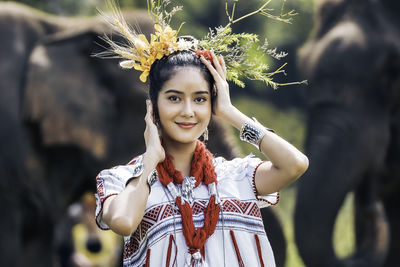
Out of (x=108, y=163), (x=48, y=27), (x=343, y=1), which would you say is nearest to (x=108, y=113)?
(x=108, y=163)

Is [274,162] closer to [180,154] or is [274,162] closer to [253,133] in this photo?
[253,133]

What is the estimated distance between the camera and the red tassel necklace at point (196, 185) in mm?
2775

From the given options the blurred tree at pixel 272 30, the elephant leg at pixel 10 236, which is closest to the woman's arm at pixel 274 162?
the elephant leg at pixel 10 236

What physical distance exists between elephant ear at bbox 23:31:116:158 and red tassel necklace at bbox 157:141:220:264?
12.9 feet

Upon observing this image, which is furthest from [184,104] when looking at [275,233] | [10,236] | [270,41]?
[270,41]

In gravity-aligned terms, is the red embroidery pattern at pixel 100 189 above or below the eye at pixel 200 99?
below

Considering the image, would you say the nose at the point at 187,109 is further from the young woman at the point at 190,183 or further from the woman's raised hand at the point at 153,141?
the woman's raised hand at the point at 153,141

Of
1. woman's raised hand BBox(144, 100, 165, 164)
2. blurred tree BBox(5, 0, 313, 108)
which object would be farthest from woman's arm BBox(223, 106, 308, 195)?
blurred tree BBox(5, 0, 313, 108)

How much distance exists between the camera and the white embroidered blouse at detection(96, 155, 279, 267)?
2.79 metres

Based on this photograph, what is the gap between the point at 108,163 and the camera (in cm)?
687

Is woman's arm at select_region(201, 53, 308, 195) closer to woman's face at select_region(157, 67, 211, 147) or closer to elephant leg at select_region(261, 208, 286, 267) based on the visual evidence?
woman's face at select_region(157, 67, 211, 147)

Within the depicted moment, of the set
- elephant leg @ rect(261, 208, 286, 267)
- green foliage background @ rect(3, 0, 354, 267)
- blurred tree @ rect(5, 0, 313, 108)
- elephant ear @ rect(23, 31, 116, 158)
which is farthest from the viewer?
blurred tree @ rect(5, 0, 313, 108)

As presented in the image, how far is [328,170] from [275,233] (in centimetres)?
90

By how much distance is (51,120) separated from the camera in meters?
6.87
